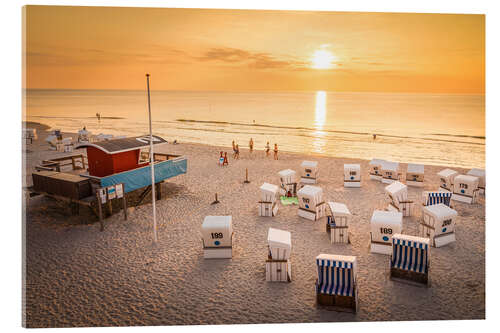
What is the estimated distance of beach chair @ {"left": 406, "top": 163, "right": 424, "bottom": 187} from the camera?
19.5 meters

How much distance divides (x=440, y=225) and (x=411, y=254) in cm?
333

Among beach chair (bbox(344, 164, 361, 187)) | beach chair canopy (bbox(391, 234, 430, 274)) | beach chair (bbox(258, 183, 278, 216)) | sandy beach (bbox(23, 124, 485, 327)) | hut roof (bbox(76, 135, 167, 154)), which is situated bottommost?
sandy beach (bbox(23, 124, 485, 327))

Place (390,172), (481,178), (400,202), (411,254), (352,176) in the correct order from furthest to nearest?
(390,172)
(352,176)
(481,178)
(400,202)
(411,254)

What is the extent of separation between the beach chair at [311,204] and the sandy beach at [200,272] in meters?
0.53

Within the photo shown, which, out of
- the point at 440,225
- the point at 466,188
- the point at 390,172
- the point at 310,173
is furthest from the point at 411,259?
the point at 390,172

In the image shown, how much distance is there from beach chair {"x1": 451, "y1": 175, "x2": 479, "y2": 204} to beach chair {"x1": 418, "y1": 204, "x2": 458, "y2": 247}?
602 cm

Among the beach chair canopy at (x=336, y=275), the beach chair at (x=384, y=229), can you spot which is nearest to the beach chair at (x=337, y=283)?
the beach chair canopy at (x=336, y=275)

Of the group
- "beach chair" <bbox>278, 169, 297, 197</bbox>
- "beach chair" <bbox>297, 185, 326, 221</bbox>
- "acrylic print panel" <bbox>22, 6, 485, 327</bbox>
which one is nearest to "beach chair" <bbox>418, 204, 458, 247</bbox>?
"acrylic print panel" <bbox>22, 6, 485, 327</bbox>

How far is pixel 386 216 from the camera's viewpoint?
11367 mm

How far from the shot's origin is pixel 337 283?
8.52 metres

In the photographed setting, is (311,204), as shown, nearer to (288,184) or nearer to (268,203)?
(268,203)

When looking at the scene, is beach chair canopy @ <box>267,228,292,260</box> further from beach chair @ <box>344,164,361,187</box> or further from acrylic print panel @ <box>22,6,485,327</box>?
beach chair @ <box>344,164,361,187</box>

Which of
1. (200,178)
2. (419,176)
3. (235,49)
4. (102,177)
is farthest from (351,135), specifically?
(102,177)

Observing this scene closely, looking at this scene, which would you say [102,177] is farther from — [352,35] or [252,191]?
[352,35]
